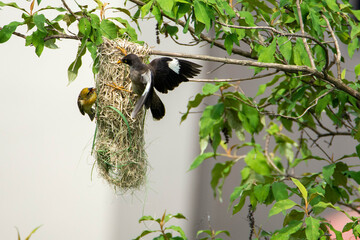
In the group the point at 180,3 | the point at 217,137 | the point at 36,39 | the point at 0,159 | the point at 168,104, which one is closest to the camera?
the point at 180,3

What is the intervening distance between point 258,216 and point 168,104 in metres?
0.96

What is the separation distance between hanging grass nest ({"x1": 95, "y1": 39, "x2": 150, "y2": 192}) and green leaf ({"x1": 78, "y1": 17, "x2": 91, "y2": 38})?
0.07 meters

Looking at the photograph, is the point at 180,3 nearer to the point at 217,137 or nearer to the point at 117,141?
the point at 117,141

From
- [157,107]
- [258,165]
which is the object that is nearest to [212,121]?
[258,165]

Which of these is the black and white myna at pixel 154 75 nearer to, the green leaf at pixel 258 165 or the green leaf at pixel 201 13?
the green leaf at pixel 201 13

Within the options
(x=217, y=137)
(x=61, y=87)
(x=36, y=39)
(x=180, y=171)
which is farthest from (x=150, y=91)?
(x=180, y=171)

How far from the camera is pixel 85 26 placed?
172 centimetres

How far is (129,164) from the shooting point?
1.82 m

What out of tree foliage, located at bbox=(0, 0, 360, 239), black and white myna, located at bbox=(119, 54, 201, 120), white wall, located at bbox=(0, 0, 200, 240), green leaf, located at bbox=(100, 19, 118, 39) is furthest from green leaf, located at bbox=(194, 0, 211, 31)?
white wall, located at bbox=(0, 0, 200, 240)

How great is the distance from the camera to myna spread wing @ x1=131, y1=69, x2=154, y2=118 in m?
1.53

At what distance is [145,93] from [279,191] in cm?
66

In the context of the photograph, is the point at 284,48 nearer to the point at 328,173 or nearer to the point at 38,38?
the point at 328,173

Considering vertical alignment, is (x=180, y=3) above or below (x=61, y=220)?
above

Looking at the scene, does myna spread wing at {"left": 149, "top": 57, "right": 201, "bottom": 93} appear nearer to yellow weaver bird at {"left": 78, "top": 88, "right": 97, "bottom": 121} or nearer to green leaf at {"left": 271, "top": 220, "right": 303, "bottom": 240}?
yellow weaver bird at {"left": 78, "top": 88, "right": 97, "bottom": 121}
